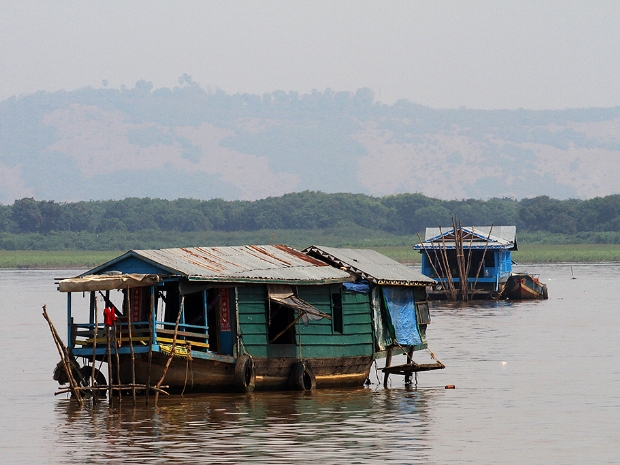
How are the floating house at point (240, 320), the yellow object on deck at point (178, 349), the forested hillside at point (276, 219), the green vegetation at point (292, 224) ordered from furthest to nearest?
the forested hillside at point (276, 219) < the green vegetation at point (292, 224) < the floating house at point (240, 320) < the yellow object on deck at point (178, 349)

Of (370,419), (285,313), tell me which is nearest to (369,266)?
(285,313)

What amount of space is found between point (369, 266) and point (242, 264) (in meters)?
3.86

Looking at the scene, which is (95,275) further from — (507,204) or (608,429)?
(507,204)

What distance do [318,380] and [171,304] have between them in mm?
3594

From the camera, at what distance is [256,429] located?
21.6m

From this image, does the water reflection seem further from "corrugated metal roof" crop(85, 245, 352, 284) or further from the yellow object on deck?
"corrugated metal roof" crop(85, 245, 352, 284)

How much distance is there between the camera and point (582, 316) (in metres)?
50.6

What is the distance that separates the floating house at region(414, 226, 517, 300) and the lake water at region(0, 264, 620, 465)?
21.4 meters

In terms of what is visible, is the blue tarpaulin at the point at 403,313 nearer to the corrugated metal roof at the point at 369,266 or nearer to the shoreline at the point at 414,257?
the corrugated metal roof at the point at 369,266

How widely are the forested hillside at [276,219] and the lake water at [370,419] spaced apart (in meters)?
94.8

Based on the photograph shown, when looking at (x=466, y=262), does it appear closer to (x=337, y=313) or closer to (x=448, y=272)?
(x=448, y=272)

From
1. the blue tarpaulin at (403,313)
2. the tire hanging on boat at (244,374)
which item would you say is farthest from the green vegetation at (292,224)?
the tire hanging on boat at (244,374)

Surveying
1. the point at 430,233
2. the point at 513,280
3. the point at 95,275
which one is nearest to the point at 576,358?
the point at 95,275

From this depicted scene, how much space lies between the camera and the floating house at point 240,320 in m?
24.4
